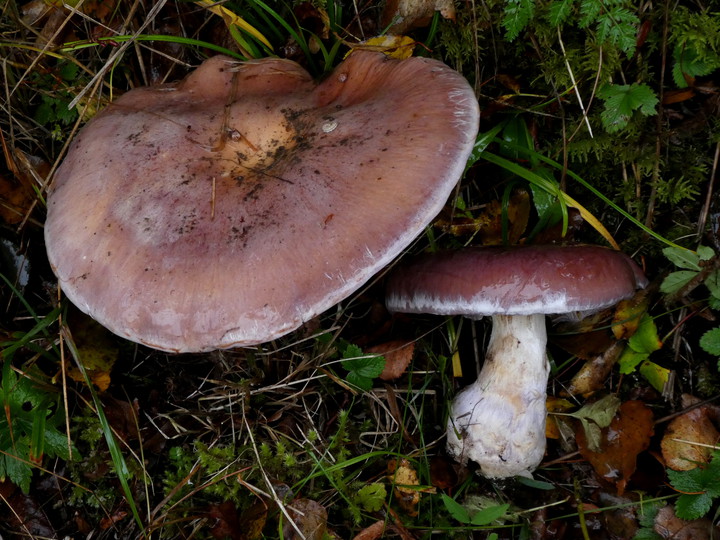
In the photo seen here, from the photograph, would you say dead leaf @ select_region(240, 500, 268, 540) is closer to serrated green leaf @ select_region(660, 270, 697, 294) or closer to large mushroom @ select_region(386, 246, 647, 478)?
large mushroom @ select_region(386, 246, 647, 478)

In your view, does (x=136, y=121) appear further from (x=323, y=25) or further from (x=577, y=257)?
(x=577, y=257)

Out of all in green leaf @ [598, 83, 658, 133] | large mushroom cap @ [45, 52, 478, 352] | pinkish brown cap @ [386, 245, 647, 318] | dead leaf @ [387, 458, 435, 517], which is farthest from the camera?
dead leaf @ [387, 458, 435, 517]

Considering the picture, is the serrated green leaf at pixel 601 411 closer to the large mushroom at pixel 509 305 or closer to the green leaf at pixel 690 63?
the large mushroom at pixel 509 305

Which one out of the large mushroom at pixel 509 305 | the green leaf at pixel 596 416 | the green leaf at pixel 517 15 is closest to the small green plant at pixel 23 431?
the large mushroom at pixel 509 305

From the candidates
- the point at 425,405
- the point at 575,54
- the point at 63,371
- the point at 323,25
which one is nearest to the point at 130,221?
the point at 63,371

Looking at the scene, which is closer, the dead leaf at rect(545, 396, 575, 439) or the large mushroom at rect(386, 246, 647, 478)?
the large mushroom at rect(386, 246, 647, 478)

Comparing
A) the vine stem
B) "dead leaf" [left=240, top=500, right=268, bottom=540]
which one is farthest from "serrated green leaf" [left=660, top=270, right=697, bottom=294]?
"dead leaf" [left=240, top=500, right=268, bottom=540]
